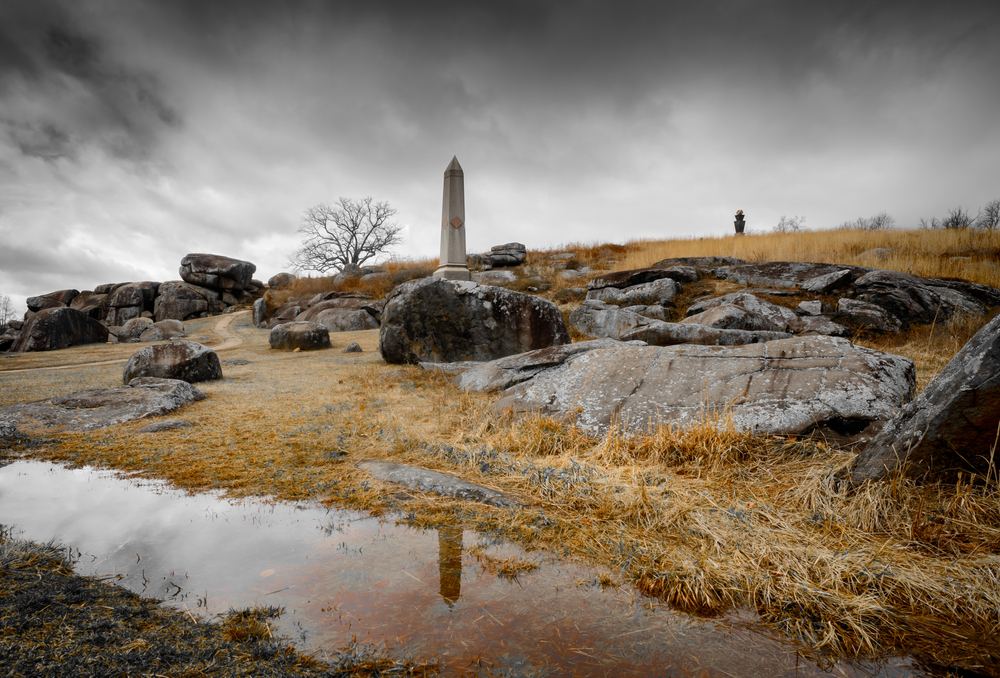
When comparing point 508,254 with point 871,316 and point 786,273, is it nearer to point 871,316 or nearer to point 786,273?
point 786,273

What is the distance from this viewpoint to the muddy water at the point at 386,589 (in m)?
1.60

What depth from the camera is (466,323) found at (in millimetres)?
8242

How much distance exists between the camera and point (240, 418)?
199 inches

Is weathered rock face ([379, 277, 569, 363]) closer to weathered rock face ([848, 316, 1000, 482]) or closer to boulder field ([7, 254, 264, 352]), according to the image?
weathered rock face ([848, 316, 1000, 482])

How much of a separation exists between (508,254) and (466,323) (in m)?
12.8

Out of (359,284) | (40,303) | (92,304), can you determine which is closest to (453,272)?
(359,284)

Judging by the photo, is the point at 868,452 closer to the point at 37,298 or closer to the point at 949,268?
the point at 949,268

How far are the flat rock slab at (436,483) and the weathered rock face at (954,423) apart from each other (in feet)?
7.28

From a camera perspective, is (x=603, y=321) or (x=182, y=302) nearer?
(x=603, y=321)

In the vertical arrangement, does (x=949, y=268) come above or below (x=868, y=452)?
above

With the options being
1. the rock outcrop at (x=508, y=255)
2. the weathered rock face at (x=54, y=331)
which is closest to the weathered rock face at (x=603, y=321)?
the rock outcrop at (x=508, y=255)

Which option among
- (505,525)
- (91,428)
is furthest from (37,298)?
(505,525)

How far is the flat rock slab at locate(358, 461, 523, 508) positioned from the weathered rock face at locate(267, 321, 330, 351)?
9.40m

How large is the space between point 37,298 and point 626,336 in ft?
108
